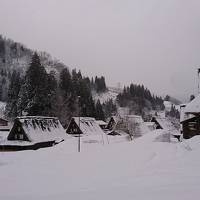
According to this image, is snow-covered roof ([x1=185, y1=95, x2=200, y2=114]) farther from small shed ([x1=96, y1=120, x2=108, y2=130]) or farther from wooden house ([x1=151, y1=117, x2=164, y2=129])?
wooden house ([x1=151, y1=117, x2=164, y2=129])

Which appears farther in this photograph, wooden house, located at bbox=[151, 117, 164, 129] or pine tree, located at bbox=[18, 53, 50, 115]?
wooden house, located at bbox=[151, 117, 164, 129]

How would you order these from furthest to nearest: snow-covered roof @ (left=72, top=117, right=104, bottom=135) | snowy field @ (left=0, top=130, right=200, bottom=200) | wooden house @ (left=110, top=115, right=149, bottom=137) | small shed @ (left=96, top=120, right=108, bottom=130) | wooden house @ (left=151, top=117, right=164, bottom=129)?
wooden house @ (left=151, top=117, right=164, bottom=129), small shed @ (left=96, top=120, right=108, bottom=130), wooden house @ (left=110, top=115, right=149, bottom=137), snow-covered roof @ (left=72, top=117, right=104, bottom=135), snowy field @ (left=0, top=130, right=200, bottom=200)

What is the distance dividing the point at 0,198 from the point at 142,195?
454cm

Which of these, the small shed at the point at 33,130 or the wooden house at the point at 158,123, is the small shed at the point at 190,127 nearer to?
the small shed at the point at 33,130

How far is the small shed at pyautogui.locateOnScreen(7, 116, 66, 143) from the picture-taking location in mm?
43406

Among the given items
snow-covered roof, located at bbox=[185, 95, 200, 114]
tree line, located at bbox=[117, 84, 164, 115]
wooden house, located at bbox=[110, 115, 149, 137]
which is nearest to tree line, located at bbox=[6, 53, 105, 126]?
wooden house, located at bbox=[110, 115, 149, 137]

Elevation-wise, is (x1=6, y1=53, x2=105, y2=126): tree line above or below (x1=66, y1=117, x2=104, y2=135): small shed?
above

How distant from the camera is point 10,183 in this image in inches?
541

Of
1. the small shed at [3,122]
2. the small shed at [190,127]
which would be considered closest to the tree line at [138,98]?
the small shed at [3,122]

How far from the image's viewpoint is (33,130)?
44.2 m

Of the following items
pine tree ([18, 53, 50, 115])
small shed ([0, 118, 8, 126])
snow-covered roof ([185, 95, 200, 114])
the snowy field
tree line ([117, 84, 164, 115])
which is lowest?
the snowy field

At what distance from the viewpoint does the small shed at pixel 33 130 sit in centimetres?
4341

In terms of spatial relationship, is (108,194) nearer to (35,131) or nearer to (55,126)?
(35,131)

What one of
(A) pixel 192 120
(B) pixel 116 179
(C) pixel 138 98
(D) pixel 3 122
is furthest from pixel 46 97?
(C) pixel 138 98
